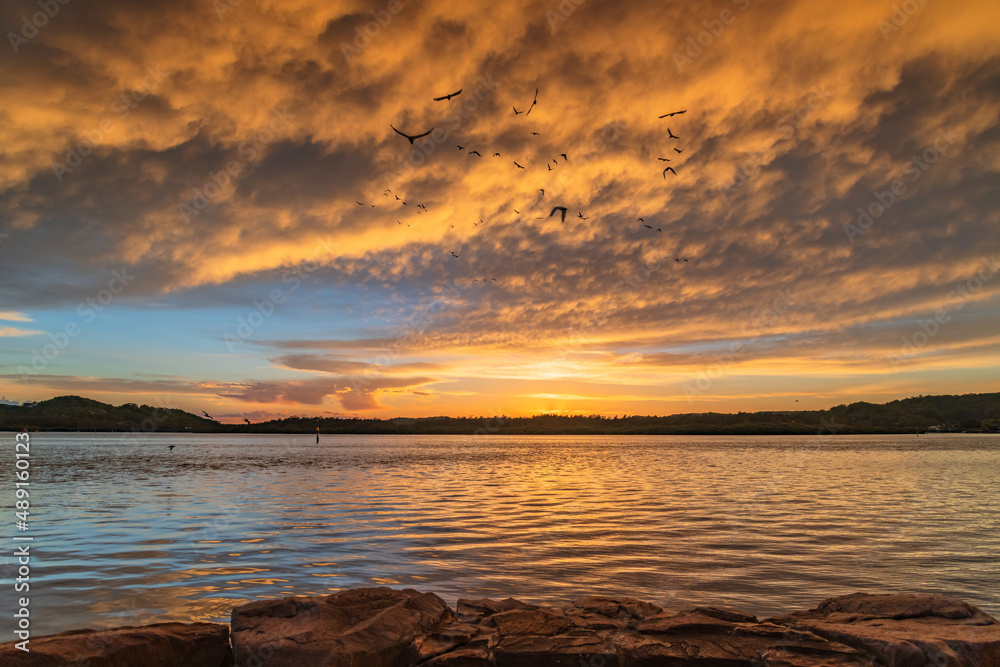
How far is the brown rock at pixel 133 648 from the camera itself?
6.61 metres

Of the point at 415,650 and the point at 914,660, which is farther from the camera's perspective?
the point at 415,650

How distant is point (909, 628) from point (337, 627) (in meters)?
7.84

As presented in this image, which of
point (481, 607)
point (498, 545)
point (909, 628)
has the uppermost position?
point (909, 628)

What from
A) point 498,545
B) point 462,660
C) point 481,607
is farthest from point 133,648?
point 498,545

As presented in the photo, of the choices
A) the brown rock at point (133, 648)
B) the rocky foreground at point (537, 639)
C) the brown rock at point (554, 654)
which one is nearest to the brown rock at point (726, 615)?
the rocky foreground at point (537, 639)

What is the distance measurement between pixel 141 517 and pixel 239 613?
51.7 feet

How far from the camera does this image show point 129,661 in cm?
697

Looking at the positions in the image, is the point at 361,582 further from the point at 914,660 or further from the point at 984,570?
the point at 984,570

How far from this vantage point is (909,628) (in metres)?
7.53

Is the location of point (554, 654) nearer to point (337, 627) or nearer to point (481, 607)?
point (481, 607)

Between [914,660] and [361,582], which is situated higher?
[914,660]

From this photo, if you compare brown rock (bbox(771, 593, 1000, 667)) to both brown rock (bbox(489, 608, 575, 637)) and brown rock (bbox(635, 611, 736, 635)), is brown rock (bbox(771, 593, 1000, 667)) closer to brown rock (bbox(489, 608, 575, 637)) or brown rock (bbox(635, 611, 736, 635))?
brown rock (bbox(635, 611, 736, 635))

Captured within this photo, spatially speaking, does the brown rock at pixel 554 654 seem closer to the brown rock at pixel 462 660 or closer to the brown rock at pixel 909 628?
the brown rock at pixel 462 660

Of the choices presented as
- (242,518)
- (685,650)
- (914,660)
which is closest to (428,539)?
(242,518)
